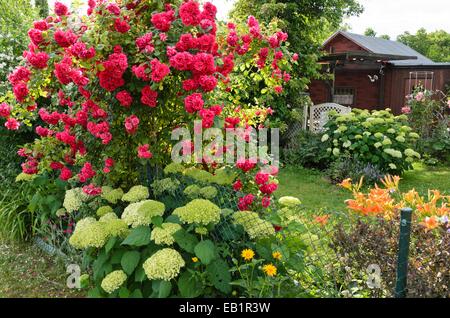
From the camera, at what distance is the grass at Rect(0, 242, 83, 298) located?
10.3 ft

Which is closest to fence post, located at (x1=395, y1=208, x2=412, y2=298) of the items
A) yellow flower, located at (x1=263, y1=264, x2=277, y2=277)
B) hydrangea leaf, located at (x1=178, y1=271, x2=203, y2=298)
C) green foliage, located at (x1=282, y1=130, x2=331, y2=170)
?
yellow flower, located at (x1=263, y1=264, x2=277, y2=277)

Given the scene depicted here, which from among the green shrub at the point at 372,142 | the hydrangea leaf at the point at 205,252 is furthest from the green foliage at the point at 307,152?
the hydrangea leaf at the point at 205,252

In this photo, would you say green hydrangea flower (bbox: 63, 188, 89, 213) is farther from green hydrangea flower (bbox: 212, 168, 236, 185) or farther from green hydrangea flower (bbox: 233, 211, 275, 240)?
green hydrangea flower (bbox: 233, 211, 275, 240)

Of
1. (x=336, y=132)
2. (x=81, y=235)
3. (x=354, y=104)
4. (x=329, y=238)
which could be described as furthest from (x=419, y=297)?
(x=354, y=104)

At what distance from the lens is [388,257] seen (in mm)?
2408

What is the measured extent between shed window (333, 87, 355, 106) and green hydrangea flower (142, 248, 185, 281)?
12.9 meters

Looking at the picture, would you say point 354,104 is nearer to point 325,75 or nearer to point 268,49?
point 325,75

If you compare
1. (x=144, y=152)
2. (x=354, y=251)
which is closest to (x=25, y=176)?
(x=144, y=152)

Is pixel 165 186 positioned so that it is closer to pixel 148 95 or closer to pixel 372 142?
pixel 148 95

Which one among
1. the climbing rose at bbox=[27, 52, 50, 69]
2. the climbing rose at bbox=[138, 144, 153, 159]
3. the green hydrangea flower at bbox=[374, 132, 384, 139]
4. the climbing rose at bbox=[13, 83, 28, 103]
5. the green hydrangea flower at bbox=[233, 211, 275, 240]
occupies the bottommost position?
the green hydrangea flower at bbox=[374, 132, 384, 139]

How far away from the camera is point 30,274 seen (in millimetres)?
3410

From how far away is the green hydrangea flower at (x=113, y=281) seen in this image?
95.3 inches

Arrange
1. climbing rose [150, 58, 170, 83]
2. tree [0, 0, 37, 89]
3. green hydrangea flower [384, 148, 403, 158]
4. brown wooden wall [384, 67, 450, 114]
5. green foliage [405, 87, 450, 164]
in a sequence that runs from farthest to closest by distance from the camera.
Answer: brown wooden wall [384, 67, 450, 114] < green foliage [405, 87, 450, 164] < green hydrangea flower [384, 148, 403, 158] < tree [0, 0, 37, 89] < climbing rose [150, 58, 170, 83]

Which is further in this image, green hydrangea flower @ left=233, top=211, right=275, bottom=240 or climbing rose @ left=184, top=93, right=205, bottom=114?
climbing rose @ left=184, top=93, right=205, bottom=114
